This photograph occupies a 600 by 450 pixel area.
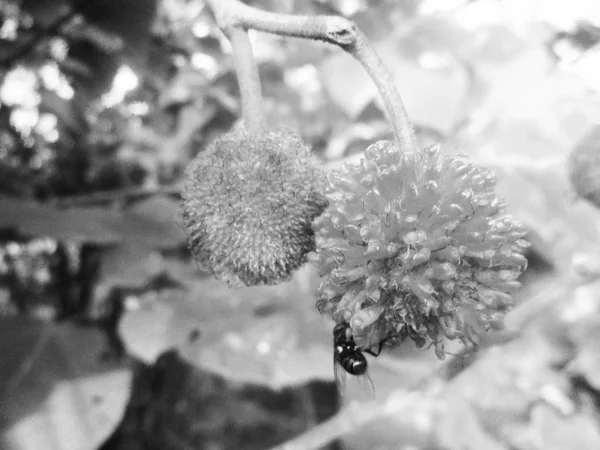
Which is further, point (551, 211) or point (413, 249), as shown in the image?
point (551, 211)

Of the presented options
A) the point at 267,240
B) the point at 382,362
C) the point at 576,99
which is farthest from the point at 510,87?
the point at 267,240

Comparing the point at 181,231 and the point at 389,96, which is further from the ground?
the point at 389,96

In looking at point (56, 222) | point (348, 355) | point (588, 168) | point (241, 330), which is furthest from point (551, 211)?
point (56, 222)

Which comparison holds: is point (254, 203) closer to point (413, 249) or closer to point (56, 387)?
point (413, 249)

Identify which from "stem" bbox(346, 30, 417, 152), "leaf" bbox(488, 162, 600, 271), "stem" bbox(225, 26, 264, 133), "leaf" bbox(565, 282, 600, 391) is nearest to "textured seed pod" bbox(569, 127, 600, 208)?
"leaf" bbox(488, 162, 600, 271)

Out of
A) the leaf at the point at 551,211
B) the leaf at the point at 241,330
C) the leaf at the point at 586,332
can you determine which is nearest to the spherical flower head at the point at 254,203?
the leaf at the point at 241,330

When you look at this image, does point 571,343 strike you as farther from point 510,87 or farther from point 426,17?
point 426,17
